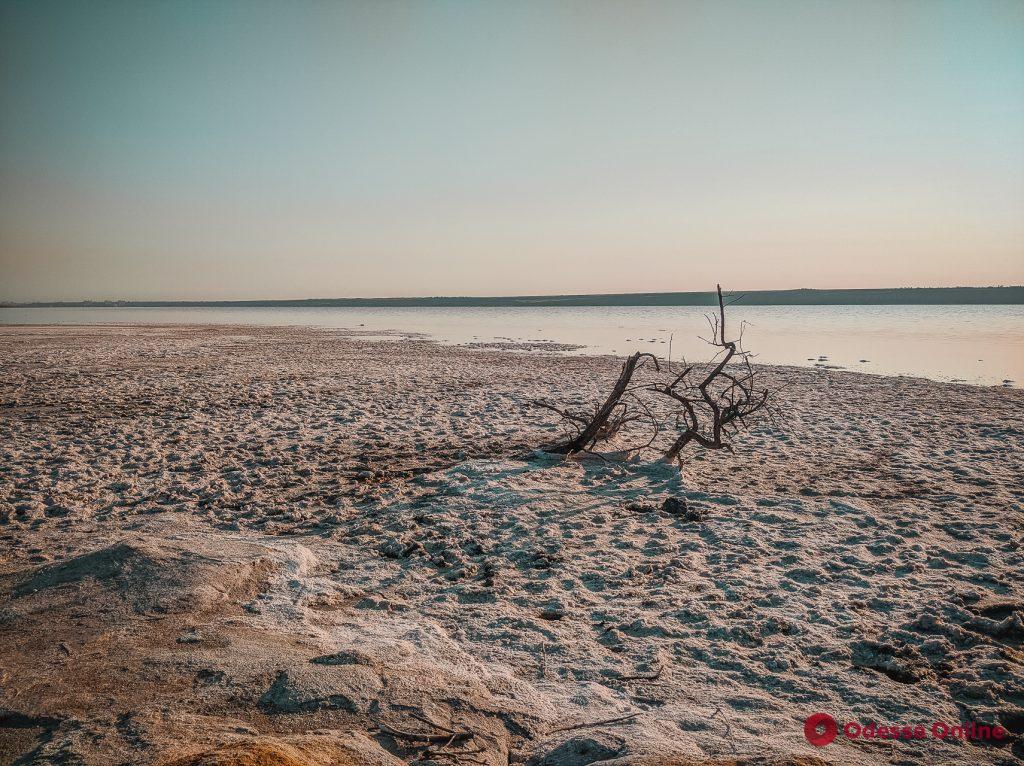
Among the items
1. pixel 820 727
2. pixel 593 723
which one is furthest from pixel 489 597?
pixel 820 727

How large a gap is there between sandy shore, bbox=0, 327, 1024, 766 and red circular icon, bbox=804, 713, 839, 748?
0.16 ft

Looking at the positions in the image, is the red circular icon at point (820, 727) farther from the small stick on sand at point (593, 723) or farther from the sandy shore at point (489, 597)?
the small stick on sand at point (593, 723)

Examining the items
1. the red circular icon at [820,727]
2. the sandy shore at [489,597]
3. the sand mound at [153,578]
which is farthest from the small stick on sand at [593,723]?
the sand mound at [153,578]

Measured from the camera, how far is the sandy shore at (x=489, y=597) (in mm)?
2447

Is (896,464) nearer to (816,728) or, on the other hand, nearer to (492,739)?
(816,728)

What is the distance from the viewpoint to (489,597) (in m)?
3.88

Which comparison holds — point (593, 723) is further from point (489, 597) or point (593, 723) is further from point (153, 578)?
point (153, 578)

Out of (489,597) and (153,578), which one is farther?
(489,597)

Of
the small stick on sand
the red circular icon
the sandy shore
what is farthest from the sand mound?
the red circular icon

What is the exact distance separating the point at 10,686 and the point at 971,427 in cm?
1135

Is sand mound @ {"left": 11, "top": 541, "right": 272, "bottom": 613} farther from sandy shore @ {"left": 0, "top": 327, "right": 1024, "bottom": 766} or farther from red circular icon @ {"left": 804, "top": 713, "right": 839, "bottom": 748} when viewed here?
red circular icon @ {"left": 804, "top": 713, "right": 839, "bottom": 748}

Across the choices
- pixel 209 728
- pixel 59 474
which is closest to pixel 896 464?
pixel 209 728

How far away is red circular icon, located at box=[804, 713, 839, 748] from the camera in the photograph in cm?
255

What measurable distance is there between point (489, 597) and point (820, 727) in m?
1.95
